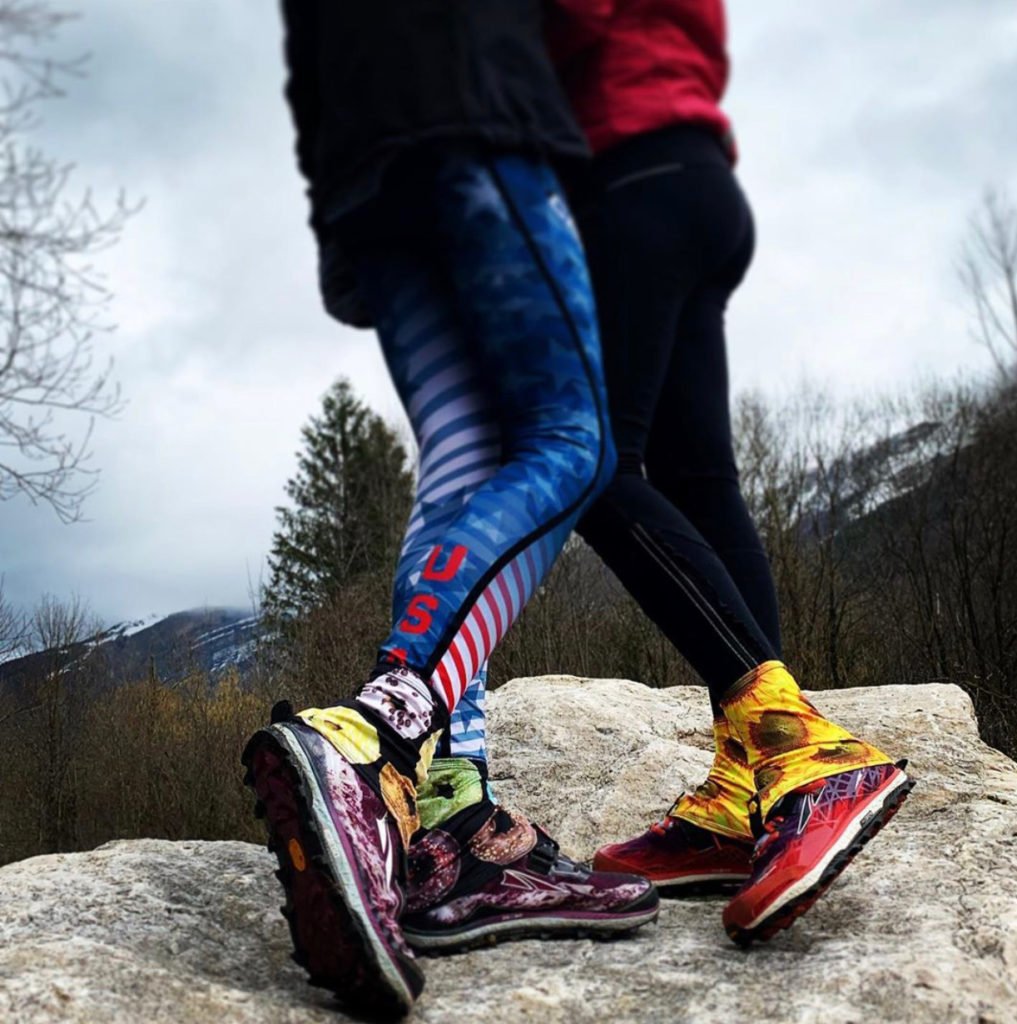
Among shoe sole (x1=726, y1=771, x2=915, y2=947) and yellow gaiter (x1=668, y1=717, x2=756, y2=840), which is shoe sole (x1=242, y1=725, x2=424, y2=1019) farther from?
yellow gaiter (x1=668, y1=717, x2=756, y2=840)

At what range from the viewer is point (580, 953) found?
4.03 feet

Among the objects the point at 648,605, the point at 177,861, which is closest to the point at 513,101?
the point at 648,605

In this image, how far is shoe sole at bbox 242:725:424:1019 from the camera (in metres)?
0.93

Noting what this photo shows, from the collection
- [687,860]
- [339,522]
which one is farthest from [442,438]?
[339,522]

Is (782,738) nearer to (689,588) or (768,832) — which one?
(768,832)

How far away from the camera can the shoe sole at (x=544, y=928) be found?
4.03 ft

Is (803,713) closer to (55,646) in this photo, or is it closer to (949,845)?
(949,845)

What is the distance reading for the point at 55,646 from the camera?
25.9 ft

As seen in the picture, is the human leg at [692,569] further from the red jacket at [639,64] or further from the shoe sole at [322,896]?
the shoe sole at [322,896]

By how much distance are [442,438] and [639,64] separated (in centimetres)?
56

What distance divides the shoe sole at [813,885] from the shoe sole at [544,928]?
5.2 inches

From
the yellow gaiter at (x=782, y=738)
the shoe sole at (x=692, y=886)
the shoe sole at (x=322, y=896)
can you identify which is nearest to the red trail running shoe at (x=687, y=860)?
the shoe sole at (x=692, y=886)

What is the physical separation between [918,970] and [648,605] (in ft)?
1.82

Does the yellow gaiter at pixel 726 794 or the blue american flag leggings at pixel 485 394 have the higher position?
the blue american flag leggings at pixel 485 394
